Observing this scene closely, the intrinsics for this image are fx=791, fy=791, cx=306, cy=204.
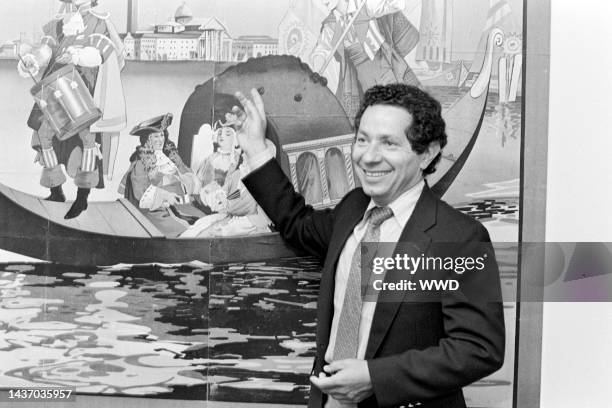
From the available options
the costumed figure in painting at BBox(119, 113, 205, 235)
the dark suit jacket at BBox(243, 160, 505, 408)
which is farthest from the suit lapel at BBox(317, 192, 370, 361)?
the costumed figure in painting at BBox(119, 113, 205, 235)

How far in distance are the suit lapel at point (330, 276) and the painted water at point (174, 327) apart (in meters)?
0.36

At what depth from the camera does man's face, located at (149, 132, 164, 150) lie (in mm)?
2605

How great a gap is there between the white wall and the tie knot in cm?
62

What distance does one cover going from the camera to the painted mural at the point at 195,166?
2549 mm

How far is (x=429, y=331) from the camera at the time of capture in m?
2.10

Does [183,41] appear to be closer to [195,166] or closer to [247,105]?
[247,105]

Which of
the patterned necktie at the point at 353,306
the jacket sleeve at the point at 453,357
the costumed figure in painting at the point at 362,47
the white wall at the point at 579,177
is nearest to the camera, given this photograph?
the jacket sleeve at the point at 453,357

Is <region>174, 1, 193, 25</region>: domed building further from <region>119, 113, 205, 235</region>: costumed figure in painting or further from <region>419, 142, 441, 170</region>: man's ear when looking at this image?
<region>419, 142, 441, 170</region>: man's ear

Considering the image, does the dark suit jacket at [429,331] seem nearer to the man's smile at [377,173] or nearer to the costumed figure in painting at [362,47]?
the man's smile at [377,173]

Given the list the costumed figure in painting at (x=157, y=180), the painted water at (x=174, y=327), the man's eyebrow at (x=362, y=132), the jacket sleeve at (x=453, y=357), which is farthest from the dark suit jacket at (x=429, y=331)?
the costumed figure in painting at (x=157, y=180)

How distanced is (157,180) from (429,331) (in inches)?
41.7

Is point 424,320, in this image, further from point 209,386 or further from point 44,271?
point 44,271

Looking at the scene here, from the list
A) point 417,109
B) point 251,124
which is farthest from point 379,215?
point 251,124

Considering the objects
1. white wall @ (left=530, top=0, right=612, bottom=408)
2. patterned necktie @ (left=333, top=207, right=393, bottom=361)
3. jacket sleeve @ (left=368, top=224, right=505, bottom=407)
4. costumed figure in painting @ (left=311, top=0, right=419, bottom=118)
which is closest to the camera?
jacket sleeve @ (left=368, top=224, right=505, bottom=407)
